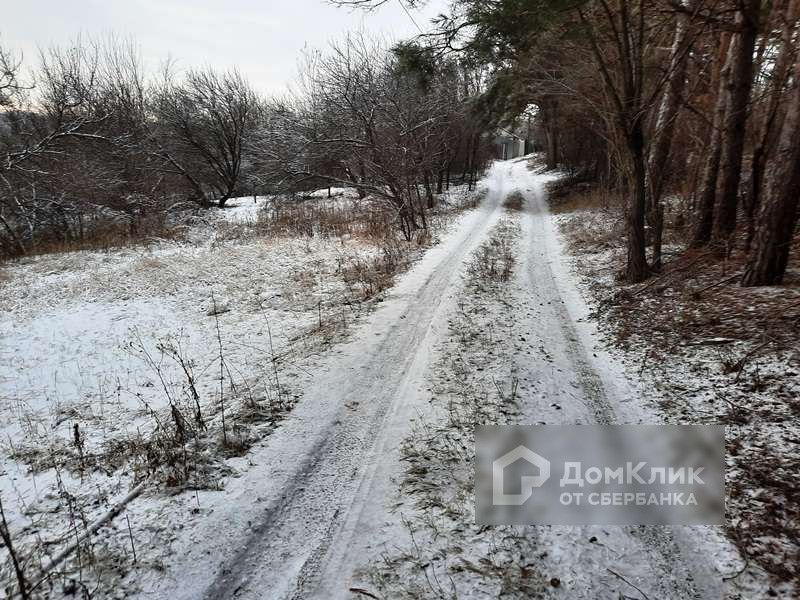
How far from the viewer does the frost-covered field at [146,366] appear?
11.4ft

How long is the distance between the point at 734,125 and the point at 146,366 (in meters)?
11.5

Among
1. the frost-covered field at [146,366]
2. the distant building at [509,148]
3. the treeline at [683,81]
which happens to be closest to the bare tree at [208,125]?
the frost-covered field at [146,366]

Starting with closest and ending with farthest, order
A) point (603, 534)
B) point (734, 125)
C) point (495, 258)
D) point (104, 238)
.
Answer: point (603, 534)
point (734, 125)
point (495, 258)
point (104, 238)

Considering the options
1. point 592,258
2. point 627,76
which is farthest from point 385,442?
point 592,258

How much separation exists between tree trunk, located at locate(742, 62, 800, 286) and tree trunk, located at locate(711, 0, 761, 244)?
1644mm

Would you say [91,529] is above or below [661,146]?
below

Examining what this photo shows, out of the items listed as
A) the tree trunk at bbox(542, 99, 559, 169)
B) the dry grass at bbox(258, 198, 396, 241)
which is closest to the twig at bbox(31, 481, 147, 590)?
the dry grass at bbox(258, 198, 396, 241)

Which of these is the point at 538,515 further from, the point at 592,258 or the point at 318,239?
the point at 318,239

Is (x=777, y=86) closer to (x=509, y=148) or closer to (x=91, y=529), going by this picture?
(x=91, y=529)

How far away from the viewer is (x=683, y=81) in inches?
372

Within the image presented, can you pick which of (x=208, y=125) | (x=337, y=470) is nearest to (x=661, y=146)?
(x=337, y=470)

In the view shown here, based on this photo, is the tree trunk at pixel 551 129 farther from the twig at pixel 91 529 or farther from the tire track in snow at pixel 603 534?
the twig at pixel 91 529

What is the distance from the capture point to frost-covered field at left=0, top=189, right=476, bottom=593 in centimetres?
347

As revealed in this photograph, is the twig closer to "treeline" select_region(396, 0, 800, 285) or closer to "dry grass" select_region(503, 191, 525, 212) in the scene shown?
"treeline" select_region(396, 0, 800, 285)
